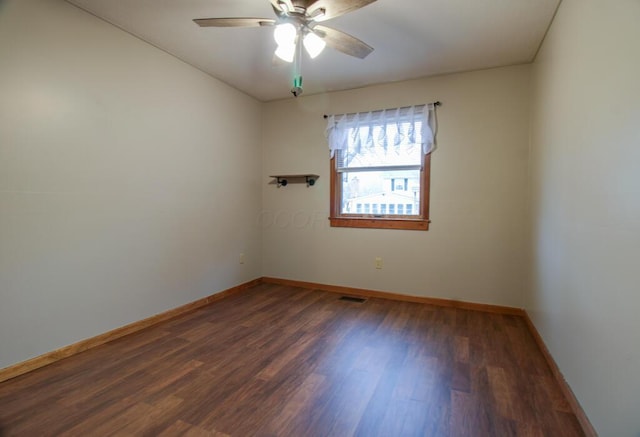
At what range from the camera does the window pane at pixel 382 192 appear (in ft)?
10.8

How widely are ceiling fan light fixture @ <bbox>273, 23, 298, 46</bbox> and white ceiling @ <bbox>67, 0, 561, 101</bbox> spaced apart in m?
0.39

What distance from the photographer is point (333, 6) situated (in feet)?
5.36

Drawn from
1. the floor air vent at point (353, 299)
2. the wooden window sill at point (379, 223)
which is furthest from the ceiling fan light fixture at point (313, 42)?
the floor air vent at point (353, 299)

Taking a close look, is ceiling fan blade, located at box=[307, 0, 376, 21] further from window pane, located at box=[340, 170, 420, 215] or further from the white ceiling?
window pane, located at box=[340, 170, 420, 215]

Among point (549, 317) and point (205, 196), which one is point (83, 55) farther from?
point (549, 317)

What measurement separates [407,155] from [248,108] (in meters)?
2.07

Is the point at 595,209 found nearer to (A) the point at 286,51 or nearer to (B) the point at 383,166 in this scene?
(A) the point at 286,51

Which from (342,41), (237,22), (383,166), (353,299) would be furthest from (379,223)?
(237,22)

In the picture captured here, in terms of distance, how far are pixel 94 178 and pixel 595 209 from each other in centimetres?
308

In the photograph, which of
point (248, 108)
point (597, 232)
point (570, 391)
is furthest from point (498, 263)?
point (248, 108)

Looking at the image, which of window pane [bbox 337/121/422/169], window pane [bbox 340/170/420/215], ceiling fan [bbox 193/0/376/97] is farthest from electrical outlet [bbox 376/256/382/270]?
ceiling fan [bbox 193/0/376/97]

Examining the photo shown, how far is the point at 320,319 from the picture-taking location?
110 inches

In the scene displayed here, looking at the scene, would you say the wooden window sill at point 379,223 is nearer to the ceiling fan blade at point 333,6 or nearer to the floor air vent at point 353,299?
the floor air vent at point 353,299

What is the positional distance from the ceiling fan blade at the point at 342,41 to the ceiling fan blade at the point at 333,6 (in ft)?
0.35
